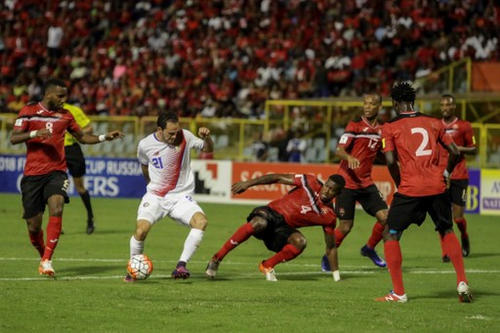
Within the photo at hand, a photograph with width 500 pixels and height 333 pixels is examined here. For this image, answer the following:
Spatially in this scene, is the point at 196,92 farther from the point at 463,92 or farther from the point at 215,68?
the point at 463,92

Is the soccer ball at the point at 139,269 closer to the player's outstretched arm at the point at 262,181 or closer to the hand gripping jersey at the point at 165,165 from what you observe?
the hand gripping jersey at the point at 165,165

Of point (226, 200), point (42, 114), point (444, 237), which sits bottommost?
point (226, 200)

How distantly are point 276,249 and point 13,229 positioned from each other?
28.3 ft

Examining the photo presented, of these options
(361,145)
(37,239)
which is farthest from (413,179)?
(37,239)

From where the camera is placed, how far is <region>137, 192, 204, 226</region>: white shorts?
1293 cm

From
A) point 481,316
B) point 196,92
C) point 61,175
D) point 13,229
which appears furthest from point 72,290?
point 196,92

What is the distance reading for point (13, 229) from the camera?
67.3 ft

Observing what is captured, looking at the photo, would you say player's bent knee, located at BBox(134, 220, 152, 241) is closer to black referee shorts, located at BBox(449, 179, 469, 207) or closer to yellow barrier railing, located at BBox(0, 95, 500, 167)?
black referee shorts, located at BBox(449, 179, 469, 207)

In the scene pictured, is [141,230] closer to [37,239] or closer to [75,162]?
[37,239]

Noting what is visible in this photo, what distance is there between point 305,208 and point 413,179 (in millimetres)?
2371

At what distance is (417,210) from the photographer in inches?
442

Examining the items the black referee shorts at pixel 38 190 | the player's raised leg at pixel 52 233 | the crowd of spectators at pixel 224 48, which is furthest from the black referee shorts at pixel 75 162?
the crowd of spectators at pixel 224 48

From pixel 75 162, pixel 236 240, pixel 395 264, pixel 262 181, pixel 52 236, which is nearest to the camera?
pixel 395 264

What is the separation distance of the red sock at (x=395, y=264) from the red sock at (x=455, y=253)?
563 mm
